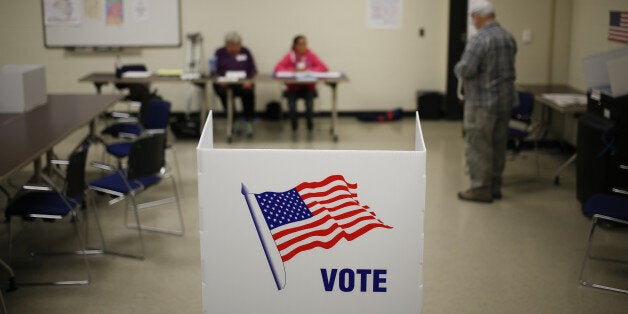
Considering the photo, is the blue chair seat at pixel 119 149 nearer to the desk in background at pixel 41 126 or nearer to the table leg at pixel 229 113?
the desk in background at pixel 41 126

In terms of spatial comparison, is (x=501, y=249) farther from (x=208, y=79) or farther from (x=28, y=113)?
(x=208, y=79)

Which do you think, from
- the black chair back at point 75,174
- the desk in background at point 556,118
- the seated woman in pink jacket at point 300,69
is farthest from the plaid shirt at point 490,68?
the seated woman in pink jacket at point 300,69

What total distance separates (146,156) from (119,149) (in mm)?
1229

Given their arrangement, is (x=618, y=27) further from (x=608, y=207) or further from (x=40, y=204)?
(x=40, y=204)

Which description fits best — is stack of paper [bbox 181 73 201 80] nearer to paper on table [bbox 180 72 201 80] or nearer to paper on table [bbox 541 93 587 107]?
paper on table [bbox 180 72 201 80]

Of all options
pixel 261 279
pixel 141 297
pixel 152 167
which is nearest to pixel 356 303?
pixel 261 279

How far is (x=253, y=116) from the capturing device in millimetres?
9570

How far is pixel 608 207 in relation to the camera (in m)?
4.63

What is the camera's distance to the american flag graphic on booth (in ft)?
7.59

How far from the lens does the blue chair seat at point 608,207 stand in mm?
4527

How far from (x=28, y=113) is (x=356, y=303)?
179 inches

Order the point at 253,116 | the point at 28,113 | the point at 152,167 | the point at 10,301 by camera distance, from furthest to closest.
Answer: the point at 253,116
the point at 28,113
the point at 152,167
the point at 10,301

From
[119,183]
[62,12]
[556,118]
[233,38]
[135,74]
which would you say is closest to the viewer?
[119,183]

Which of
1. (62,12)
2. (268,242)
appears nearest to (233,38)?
(62,12)
